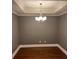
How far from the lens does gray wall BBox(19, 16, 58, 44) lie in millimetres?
10453

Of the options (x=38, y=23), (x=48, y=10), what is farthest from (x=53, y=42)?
(x=48, y=10)

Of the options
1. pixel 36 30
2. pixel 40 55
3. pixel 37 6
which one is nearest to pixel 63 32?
pixel 40 55

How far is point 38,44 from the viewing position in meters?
10.7

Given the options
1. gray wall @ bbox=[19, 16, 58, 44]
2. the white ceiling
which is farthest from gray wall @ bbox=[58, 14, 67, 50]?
gray wall @ bbox=[19, 16, 58, 44]

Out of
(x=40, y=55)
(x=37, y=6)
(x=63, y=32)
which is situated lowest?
(x=40, y=55)

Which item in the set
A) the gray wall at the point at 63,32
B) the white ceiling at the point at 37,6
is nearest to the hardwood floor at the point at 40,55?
the gray wall at the point at 63,32

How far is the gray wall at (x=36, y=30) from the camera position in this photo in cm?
1045

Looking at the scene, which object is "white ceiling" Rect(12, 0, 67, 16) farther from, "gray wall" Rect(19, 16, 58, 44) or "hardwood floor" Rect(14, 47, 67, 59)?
"hardwood floor" Rect(14, 47, 67, 59)

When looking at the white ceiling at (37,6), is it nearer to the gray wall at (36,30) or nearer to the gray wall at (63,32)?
the gray wall at (63,32)

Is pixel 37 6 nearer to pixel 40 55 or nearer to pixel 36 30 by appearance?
pixel 36 30

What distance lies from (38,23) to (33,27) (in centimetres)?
53

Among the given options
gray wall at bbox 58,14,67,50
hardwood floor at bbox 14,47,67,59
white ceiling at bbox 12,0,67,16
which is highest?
white ceiling at bbox 12,0,67,16

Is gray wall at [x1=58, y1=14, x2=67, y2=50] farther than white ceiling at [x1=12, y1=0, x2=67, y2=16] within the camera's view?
Yes

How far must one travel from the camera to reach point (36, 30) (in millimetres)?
10570
